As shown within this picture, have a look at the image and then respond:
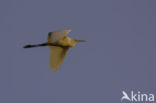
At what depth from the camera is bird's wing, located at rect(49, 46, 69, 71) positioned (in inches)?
321

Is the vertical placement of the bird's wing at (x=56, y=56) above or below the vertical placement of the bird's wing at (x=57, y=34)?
below

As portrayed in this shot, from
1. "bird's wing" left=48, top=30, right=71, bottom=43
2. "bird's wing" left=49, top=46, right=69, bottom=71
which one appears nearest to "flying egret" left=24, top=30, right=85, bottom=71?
"bird's wing" left=49, top=46, right=69, bottom=71

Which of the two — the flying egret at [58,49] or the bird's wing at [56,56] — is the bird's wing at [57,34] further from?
the bird's wing at [56,56]

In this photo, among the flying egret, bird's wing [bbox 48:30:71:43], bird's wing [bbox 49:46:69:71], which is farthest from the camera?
bird's wing [bbox 49:46:69:71]

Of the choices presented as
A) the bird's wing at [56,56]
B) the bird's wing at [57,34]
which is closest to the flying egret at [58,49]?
the bird's wing at [56,56]

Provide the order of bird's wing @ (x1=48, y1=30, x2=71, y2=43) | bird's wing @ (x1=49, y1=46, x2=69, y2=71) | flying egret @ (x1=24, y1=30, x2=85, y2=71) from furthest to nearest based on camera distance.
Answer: bird's wing @ (x1=49, y1=46, x2=69, y2=71)
flying egret @ (x1=24, y1=30, x2=85, y2=71)
bird's wing @ (x1=48, y1=30, x2=71, y2=43)

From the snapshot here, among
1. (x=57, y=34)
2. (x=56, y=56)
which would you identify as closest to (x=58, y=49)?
(x=56, y=56)

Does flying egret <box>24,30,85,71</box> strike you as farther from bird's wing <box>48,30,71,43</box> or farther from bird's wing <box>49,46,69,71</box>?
bird's wing <box>48,30,71,43</box>

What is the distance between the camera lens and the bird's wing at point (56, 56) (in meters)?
8.15

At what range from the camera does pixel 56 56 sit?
8.27 m

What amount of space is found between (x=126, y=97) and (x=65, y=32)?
3528 millimetres

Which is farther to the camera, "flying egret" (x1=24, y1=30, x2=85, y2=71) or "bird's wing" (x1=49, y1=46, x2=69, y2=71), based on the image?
"bird's wing" (x1=49, y1=46, x2=69, y2=71)

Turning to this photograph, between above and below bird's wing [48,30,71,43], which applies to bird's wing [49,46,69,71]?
below

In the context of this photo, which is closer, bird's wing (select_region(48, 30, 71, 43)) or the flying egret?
bird's wing (select_region(48, 30, 71, 43))
